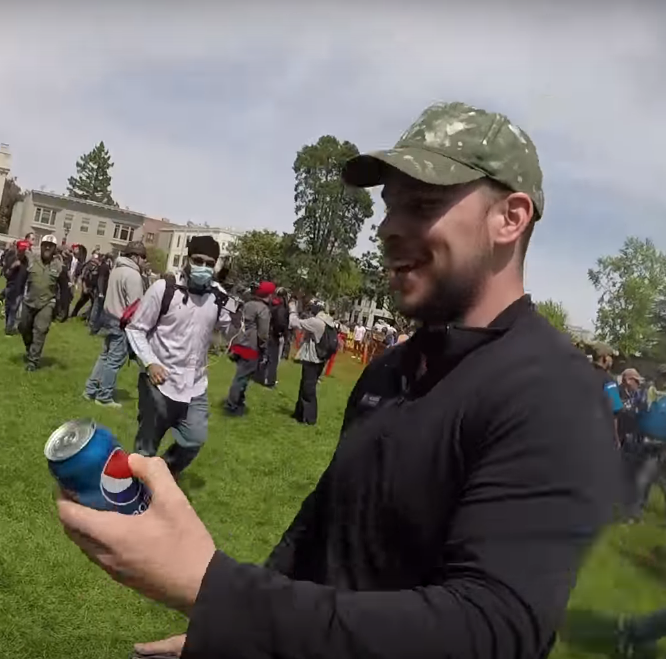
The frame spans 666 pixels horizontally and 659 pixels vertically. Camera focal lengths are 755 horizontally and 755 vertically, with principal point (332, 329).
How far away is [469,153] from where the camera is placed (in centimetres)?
134

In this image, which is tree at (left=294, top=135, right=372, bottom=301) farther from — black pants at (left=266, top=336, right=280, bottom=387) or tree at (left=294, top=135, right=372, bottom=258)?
black pants at (left=266, top=336, right=280, bottom=387)

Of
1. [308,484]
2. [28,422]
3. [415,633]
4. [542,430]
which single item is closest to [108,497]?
[415,633]

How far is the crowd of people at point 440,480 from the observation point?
0.99m

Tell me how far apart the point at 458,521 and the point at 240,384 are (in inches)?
369

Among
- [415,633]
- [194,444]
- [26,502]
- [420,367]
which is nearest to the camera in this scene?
[415,633]

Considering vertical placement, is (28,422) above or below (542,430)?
below

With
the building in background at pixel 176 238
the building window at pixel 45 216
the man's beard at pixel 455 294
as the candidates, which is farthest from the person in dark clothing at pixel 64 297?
the building in background at pixel 176 238

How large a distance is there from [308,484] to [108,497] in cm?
646

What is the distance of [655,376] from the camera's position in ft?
2.49

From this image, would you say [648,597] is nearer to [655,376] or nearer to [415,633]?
[655,376]

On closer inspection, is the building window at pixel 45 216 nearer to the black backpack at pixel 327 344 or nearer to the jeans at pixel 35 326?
the jeans at pixel 35 326

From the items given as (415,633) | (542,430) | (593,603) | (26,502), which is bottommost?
(26,502)

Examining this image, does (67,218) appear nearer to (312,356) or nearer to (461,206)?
(312,356)

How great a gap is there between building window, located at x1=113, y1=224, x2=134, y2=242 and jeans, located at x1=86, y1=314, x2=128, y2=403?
92.4 metres
